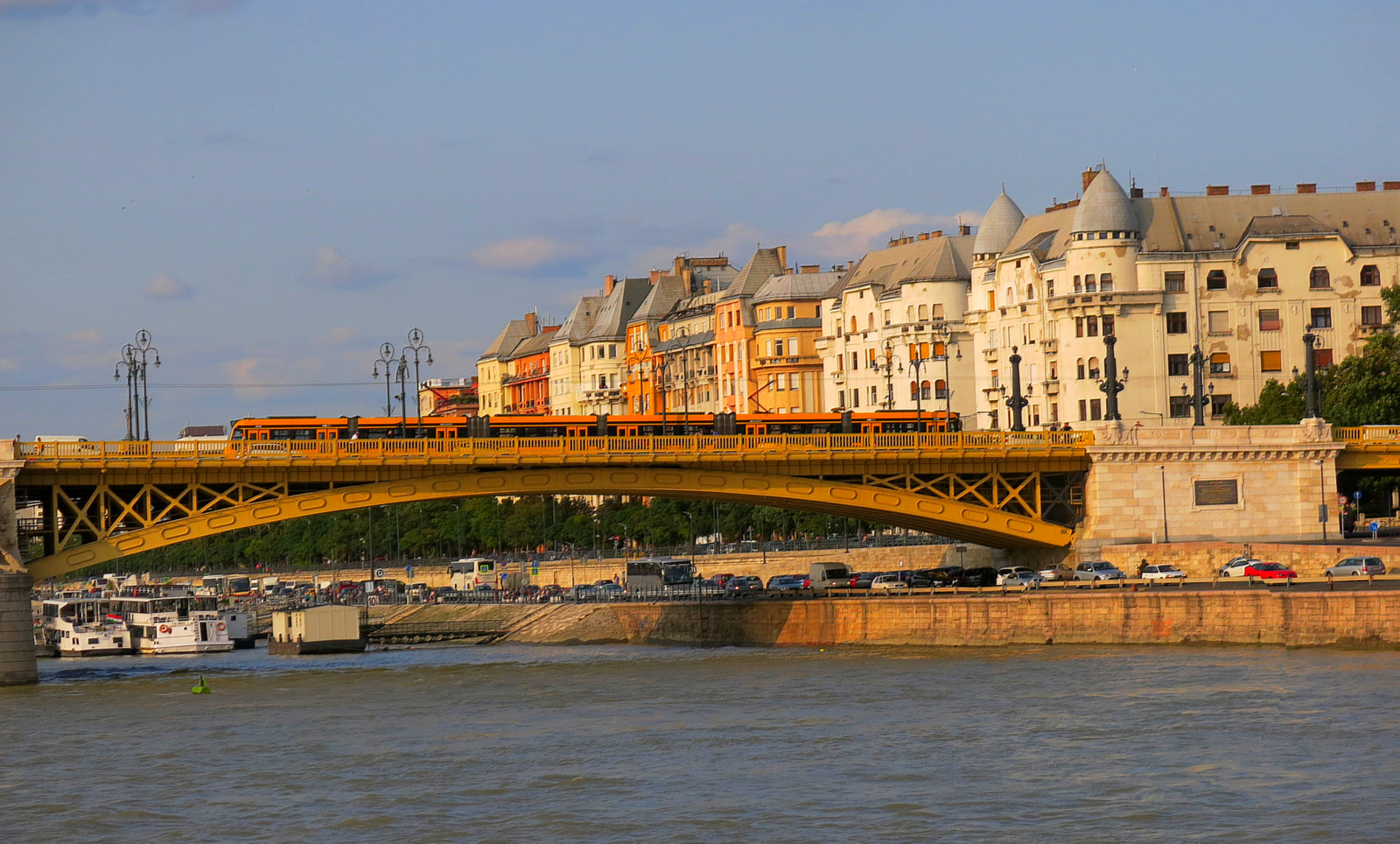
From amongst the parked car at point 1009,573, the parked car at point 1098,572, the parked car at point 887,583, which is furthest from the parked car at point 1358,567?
the parked car at point 887,583

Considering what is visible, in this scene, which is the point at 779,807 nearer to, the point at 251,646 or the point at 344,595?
the point at 251,646

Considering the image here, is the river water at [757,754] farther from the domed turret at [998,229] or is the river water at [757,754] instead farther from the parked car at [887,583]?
the domed turret at [998,229]

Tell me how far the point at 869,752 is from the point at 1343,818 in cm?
1213

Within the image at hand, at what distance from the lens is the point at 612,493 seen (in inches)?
3041

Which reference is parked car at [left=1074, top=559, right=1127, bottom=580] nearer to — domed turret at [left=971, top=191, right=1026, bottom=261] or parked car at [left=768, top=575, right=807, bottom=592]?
parked car at [left=768, top=575, right=807, bottom=592]

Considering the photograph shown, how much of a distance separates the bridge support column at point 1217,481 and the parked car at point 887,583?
7.09 meters

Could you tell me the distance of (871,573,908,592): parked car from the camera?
82312 millimetres

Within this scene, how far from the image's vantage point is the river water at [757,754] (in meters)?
39.5

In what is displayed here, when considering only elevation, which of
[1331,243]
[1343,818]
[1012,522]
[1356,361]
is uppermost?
[1331,243]

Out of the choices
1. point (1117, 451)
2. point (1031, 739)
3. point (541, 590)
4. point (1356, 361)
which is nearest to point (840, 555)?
point (541, 590)

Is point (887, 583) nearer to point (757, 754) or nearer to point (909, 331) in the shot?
point (757, 754)

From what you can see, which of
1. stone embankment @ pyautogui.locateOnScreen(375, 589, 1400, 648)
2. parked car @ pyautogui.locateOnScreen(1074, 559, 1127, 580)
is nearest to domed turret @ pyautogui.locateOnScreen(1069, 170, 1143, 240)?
stone embankment @ pyautogui.locateOnScreen(375, 589, 1400, 648)

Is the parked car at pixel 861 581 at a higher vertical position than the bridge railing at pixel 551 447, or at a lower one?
lower

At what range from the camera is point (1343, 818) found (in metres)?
37.5
